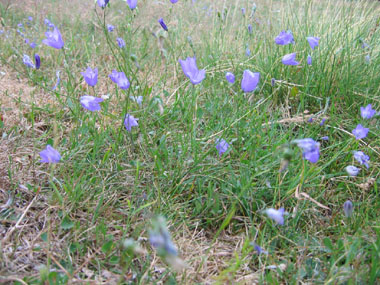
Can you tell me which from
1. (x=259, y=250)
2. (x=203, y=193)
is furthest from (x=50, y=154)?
(x=259, y=250)

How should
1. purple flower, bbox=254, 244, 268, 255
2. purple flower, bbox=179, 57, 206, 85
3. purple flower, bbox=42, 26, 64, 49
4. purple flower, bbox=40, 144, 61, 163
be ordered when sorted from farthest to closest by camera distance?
purple flower, bbox=42, 26, 64, 49 → purple flower, bbox=179, 57, 206, 85 → purple flower, bbox=40, 144, 61, 163 → purple flower, bbox=254, 244, 268, 255

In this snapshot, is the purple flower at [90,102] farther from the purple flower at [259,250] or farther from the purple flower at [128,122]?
the purple flower at [259,250]

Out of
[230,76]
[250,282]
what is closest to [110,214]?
[250,282]

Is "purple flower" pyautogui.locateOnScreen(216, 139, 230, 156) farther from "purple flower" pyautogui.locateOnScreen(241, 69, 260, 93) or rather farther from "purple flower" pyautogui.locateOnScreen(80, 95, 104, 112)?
"purple flower" pyautogui.locateOnScreen(80, 95, 104, 112)

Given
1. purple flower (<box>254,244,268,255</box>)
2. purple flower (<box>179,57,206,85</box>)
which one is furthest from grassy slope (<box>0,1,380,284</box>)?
purple flower (<box>179,57,206,85</box>)

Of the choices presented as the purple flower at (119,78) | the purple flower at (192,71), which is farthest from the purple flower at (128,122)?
the purple flower at (192,71)

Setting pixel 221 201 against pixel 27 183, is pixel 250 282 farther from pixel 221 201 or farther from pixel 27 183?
pixel 27 183

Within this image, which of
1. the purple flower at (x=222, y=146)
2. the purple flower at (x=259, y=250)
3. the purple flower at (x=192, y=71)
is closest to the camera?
the purple flower at (x=259, y=250)

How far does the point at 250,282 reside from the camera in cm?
118

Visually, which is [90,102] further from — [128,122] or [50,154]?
[50,154]

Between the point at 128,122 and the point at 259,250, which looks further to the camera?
the point at 128,122

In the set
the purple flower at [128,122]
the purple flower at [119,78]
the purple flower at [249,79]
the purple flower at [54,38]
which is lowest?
the purple flower at [128,122]

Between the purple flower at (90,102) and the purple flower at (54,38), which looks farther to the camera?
the purple flower at (54,38)

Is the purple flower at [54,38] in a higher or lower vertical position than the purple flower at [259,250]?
higher
